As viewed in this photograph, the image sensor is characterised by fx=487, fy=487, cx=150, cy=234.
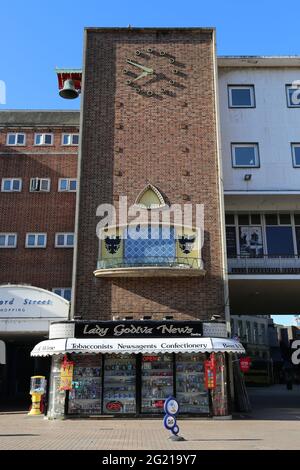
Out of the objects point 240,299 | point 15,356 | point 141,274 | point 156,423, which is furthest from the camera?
point 15,356

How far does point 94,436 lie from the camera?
12.8 meters

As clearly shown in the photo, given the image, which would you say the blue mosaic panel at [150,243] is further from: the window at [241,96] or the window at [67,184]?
the window at [67,184]

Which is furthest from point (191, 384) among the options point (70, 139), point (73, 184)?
point (70, 139)

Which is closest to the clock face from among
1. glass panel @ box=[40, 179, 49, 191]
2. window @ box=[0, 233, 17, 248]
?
glass panel @ box=[40, 179, 49, 191]

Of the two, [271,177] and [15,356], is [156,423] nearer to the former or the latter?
[271,177]

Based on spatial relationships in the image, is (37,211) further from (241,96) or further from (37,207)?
(241,96)

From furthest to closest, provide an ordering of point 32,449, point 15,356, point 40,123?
point 15,356, point 40,123, point 32,449

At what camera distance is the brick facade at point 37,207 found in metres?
24.9

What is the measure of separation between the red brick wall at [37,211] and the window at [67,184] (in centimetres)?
23

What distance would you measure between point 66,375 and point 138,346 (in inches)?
110

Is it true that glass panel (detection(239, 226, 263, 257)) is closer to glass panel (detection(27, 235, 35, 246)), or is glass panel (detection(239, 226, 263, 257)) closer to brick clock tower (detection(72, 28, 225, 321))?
brick clock tower (detection(72, 28, 225, 321))

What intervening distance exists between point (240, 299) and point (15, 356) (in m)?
14.9

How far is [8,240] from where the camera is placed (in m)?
25.4

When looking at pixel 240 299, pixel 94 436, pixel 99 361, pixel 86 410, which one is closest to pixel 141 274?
pixel 99 361
